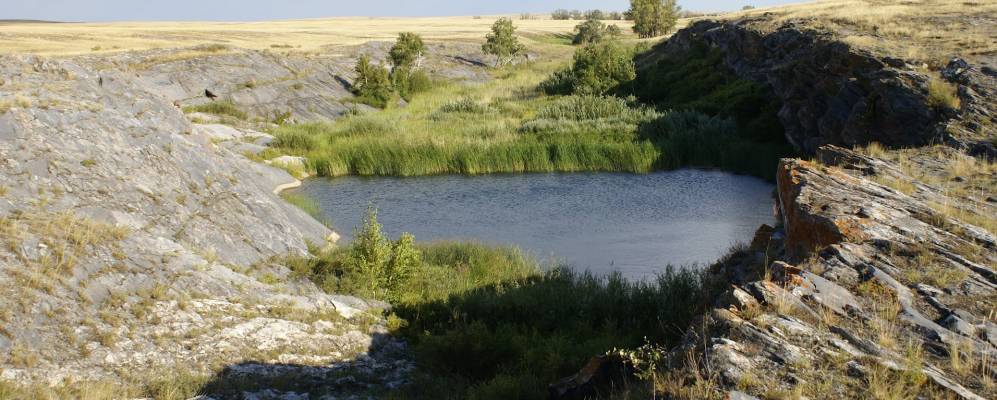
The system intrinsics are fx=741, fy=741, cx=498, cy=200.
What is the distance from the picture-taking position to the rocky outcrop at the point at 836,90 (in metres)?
17.3

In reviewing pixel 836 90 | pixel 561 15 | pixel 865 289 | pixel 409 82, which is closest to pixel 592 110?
pixel 836 90

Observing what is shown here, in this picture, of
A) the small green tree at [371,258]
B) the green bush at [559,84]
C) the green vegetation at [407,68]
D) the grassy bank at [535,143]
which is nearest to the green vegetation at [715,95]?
the grassy bank at [535,143]

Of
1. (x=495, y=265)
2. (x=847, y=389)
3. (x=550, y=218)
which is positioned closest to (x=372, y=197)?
(x=550, y=218)

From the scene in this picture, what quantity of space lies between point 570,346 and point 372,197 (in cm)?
1423

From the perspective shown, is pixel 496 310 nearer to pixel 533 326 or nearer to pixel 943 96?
pixel 533 326

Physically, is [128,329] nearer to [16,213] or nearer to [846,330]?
[16,213]

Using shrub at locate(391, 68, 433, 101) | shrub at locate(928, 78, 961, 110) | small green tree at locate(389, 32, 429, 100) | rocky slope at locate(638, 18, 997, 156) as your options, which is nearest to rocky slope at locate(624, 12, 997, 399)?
rocky slope at locate(638, 18, 997, 156)

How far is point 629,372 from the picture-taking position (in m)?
6.48

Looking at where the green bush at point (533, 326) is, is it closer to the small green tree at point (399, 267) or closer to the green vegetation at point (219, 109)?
the small green tree at point (399, 267)

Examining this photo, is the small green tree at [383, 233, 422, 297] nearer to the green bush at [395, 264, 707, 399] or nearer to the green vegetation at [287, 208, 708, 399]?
the green vegetation at [287, 208, 708, 399]

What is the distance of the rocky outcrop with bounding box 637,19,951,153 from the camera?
17312 mm

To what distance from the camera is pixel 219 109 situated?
1300 inches

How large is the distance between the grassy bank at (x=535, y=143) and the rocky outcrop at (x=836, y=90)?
209cm

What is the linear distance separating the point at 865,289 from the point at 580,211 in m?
14.1
